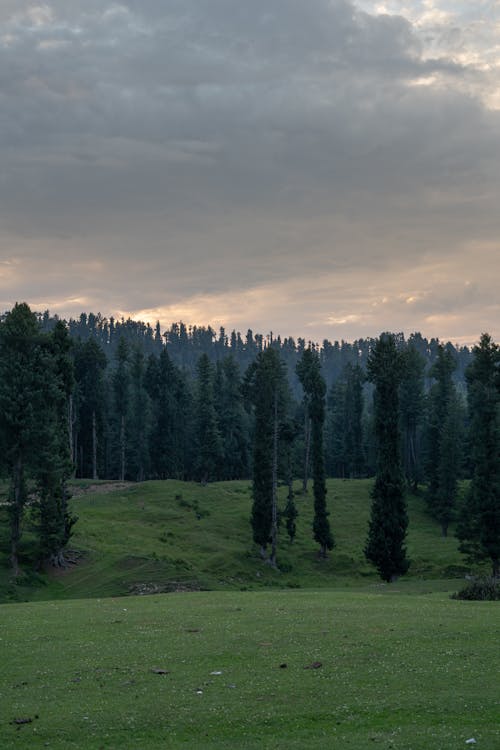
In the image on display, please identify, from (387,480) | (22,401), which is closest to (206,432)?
(387,480)

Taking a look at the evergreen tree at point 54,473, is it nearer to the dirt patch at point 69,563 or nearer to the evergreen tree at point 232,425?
the dirt patch at point 69,563

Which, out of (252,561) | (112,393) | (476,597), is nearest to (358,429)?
(112,393)

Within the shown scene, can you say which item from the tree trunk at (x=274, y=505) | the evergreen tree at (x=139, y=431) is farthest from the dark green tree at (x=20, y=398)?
the evergreen tree at (x=139, y=431)

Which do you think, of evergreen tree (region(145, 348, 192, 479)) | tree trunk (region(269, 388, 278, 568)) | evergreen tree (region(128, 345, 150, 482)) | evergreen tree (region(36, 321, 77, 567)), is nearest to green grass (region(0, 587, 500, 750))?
evergreen tree (region(36, 321, 77, 567))

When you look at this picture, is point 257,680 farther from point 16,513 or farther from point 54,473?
point 16,513

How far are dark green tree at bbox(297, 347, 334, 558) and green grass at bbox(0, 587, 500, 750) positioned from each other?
48.6m

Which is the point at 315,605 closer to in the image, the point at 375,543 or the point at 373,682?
Answer: the point at 373,682

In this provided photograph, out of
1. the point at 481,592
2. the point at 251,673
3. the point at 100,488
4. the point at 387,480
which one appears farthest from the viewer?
the point at 100,488

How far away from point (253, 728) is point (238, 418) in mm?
125949

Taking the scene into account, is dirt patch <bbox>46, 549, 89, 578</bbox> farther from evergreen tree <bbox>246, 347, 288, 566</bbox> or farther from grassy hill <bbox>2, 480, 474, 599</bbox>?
evergreen tree <bbox>246, 347, 288, 566</bbox>

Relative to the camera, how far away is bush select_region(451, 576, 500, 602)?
129 feet

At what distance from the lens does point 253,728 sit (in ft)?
55.2

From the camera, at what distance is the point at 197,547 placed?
75.1 metres

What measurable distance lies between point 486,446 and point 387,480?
9.58 meters
